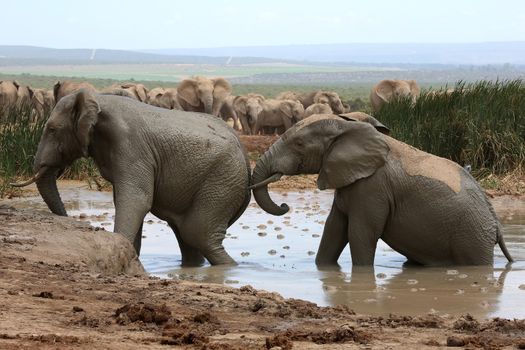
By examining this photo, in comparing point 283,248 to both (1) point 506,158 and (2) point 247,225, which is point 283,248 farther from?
(1) point 506,158

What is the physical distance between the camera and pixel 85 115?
955 cm

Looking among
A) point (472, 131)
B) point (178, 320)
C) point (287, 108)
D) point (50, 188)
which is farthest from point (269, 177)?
point (287, 108)

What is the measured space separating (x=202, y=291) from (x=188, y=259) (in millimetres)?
2957

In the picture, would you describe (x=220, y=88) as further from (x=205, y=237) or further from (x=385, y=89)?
(x=205, y=237)

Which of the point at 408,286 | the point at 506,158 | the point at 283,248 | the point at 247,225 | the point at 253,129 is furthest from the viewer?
the point at 253,129

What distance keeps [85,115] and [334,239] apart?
7.91 feet

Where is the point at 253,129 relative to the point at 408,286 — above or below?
below

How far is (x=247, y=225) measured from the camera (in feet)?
44.2

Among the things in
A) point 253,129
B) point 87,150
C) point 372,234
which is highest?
point 87,150

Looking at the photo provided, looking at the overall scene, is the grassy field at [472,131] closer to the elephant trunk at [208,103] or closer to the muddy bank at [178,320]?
the muddy bank at [178,320]

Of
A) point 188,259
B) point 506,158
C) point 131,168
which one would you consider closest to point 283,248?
point 188,259

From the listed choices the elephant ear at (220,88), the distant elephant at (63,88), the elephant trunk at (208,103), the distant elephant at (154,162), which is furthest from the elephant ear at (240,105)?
the distant elephant at (154,162)

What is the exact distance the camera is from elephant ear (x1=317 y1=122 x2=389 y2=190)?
10.1 m

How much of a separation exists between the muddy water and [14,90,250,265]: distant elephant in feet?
1.46
